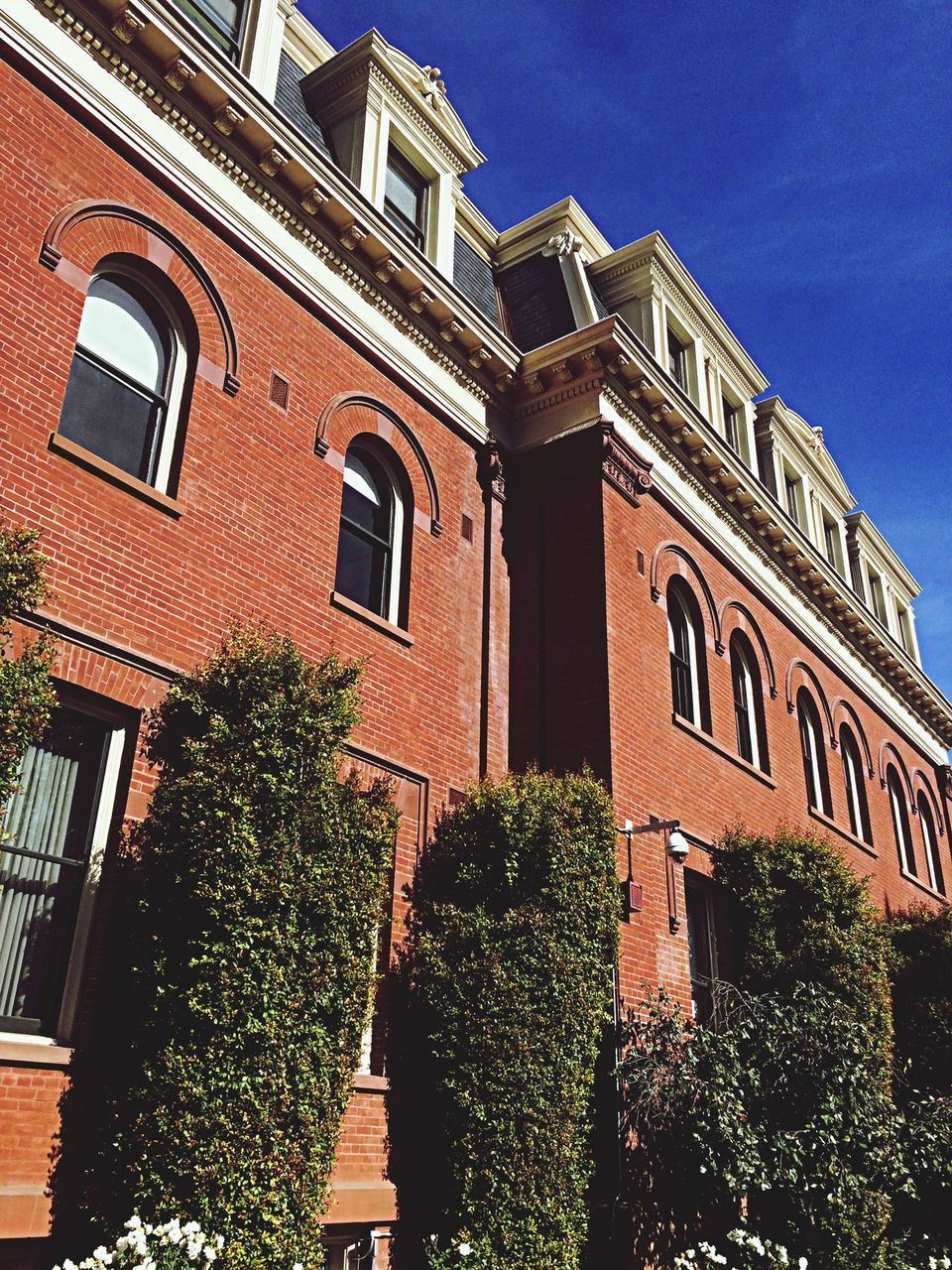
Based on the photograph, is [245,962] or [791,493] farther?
[791,493]

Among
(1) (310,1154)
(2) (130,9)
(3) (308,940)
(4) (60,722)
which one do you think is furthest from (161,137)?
(1) (310,1154)

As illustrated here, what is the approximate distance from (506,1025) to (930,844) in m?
19.6

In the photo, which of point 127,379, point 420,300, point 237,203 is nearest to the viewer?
point 127,379

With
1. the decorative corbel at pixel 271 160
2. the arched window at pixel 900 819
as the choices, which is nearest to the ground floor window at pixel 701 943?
the decorative corbel at pixel 271 160

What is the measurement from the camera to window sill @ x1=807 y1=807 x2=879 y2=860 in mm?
18859

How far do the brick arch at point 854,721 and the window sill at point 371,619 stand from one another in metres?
12.0

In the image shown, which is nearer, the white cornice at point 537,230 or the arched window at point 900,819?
the white cornice at point 537,230

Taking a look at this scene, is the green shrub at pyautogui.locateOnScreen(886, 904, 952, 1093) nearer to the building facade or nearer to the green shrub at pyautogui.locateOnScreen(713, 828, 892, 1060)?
the green shrub at pyautogui.locateOnScreen(713, 828, 892, 1060)

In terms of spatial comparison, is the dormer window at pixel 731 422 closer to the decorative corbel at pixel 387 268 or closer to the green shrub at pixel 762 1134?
the decorative corbel at pixel 387 268

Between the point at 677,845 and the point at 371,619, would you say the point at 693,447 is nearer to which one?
the point at 677,845

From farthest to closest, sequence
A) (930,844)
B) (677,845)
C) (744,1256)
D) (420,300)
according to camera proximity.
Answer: (930,844) < (420,300) < (677,845) < (744,1256)

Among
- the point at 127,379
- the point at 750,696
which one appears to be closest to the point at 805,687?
the point at 750,696

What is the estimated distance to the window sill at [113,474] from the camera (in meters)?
9.15

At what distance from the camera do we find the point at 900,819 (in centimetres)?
2458
